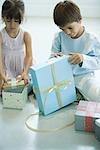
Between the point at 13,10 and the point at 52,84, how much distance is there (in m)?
0.41

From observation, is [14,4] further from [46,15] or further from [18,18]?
[46,15]

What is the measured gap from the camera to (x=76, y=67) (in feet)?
4.38

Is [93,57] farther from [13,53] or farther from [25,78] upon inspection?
[13,53]

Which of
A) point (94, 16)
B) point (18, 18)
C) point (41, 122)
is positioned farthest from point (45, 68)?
point (94, 16)

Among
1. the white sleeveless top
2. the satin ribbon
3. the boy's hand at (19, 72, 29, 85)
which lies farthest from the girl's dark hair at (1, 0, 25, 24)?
the satin ribbon

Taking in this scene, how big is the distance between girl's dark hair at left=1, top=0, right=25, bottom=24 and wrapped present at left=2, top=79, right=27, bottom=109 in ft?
1.03

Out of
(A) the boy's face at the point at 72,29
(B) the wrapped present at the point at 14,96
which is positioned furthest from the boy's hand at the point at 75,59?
(B) the wrapped present at the point at 14,96

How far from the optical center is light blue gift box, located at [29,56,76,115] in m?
1.10

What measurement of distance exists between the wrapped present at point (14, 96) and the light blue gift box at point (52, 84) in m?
0.09

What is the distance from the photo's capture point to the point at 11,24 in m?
1.38

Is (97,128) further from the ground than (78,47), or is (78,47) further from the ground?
(78,47)

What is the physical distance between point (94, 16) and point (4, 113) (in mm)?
1469

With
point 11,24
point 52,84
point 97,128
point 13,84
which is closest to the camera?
point 97,128

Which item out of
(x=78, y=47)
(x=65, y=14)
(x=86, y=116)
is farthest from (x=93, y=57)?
(x=86, y=116)
